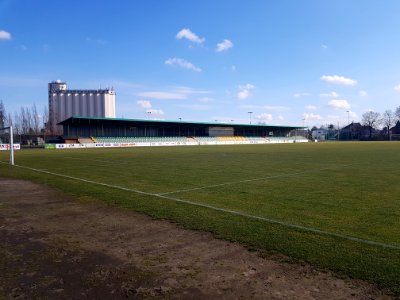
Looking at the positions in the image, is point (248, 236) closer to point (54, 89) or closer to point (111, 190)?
point (111, 190)

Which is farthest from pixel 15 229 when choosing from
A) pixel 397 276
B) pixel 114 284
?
pixel 397 276

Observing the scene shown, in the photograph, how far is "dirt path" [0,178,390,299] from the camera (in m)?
4.16

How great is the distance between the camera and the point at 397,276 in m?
4.47

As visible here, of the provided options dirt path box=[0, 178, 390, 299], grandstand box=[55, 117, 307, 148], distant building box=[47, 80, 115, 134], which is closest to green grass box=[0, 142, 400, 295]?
dirt path box=[0, 178, 390, 299]

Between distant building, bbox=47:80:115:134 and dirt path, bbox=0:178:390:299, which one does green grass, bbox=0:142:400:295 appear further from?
distant building, bbox=47:80:115:134

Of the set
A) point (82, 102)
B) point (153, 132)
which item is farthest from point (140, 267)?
point (82, 102)

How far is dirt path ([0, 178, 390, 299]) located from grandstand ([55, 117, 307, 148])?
65.0 metres

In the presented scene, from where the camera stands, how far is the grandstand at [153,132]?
76931 millimetres

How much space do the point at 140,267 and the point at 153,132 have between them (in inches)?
3472

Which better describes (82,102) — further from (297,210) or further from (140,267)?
(140,267)

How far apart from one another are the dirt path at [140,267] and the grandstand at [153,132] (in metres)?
65.0

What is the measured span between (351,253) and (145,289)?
324 centimetres

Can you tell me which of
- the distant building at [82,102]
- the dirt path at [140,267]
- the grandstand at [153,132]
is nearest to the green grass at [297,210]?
the dirt path at [140,267]

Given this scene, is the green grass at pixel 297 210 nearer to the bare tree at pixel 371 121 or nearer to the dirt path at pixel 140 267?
the dirt path at pixel 140 267
